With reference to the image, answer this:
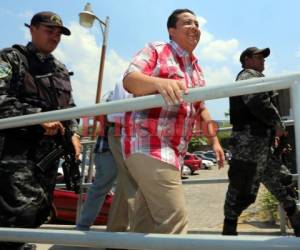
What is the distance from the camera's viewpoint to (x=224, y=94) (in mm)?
1655

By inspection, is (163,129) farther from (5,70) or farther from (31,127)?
(5,70)

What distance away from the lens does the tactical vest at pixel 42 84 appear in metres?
2.84

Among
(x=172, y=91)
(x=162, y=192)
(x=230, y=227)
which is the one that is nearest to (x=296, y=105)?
(x=172, y=91)

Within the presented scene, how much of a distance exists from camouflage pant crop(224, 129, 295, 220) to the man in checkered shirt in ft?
4.17

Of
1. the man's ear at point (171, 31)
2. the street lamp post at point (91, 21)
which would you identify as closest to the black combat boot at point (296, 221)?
the man's ear at point (171, 31)

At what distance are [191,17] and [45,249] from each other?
2.41 metres

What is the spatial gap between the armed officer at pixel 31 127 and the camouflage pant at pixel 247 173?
1.44 meters

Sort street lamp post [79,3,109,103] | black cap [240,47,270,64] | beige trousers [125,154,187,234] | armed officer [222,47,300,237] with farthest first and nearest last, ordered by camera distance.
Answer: street lamp post [79,3,109,103] < black cap [240,47,270,64] < armed officer [222,47,300,237] < beige trousers [125,154,187,234]

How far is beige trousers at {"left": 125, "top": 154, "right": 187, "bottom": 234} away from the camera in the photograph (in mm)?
2119

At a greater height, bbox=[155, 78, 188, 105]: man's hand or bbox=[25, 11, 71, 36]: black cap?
bbox=[25, 11, 71, 36]: black cap

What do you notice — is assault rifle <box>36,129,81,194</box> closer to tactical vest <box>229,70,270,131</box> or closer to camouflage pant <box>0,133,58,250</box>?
camouflage pant <box>0,133,58,250</box>

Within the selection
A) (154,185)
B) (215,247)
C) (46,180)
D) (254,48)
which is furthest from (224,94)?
(254,48)

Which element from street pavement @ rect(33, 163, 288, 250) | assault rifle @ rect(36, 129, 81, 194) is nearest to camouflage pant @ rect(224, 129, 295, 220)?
street pavement @ rect(33, 163, 288, 250)

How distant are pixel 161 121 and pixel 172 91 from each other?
466mm
